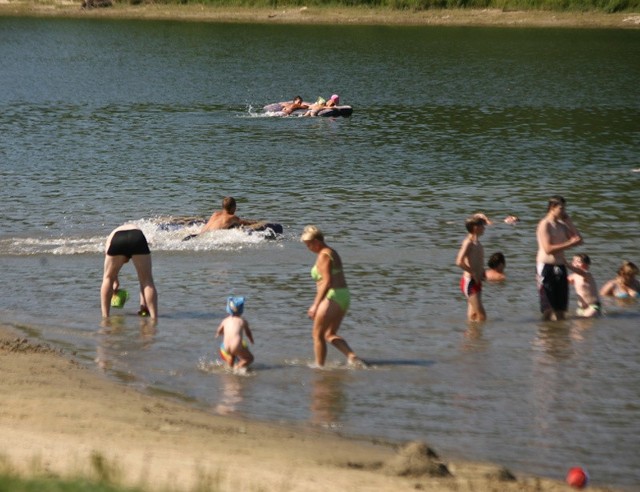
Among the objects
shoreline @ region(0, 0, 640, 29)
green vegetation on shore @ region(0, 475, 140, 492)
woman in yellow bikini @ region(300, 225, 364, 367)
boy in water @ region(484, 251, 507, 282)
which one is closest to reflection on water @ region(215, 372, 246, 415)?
woman in yellow bikini @ region(300, 225, 364, 367)

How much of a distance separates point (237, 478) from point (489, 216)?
14959 millimetres

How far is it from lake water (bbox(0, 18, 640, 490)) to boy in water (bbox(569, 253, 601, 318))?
0.38 m

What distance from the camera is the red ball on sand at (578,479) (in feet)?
34.9

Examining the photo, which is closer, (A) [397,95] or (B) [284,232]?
(B) [284,232]

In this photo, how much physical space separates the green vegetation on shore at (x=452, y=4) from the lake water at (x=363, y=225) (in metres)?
13.4

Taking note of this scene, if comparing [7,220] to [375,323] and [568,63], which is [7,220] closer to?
[375,323]

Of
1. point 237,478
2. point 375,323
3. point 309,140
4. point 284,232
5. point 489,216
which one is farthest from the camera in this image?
point 309,140

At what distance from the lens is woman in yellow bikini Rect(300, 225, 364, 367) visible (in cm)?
1323

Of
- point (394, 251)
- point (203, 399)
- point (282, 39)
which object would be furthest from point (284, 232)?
point (282, 39)

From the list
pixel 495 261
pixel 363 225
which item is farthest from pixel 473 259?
pixel 363 225

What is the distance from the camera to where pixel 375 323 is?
16.4 metres

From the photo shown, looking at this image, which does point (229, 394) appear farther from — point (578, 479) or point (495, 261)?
point (495, 261)

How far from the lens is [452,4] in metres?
71.2

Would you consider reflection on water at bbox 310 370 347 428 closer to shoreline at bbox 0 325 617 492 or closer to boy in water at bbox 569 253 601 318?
shoreline at bbox 0 325 617 492
